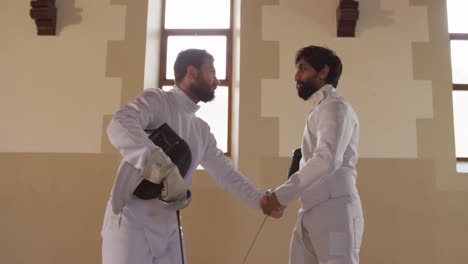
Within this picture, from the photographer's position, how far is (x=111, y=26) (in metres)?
3.43

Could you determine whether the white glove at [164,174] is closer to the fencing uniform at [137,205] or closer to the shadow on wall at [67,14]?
the fencing uniform at [137,205]

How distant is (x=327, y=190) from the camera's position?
208 centimetres

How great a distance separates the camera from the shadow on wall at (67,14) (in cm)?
345

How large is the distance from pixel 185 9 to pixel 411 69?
1.65 metres

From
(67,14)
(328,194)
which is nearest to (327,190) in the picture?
(328,194)

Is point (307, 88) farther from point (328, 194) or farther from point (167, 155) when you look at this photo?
point (167, 155)

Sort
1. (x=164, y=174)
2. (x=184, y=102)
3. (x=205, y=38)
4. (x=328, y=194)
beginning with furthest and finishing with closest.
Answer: (x=205, y=38), (x=184, y=102), (x=328, y=194), (x=164, y=174)

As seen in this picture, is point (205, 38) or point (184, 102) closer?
point (184, 102)

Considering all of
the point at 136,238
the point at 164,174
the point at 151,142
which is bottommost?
the point at 136,238

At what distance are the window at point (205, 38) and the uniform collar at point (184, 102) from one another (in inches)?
52.0

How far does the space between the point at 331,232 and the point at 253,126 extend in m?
1.35

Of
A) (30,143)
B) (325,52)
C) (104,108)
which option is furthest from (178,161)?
(30,143)

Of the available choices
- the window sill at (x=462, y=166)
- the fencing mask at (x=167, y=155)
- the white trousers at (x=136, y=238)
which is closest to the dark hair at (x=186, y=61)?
the fencing mask at (x=167, y=155)

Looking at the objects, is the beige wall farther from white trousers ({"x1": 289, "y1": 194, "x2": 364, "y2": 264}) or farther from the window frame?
white trousers ({"x1": 289, "y1": 194, "x2": 364, "y2": 264})
